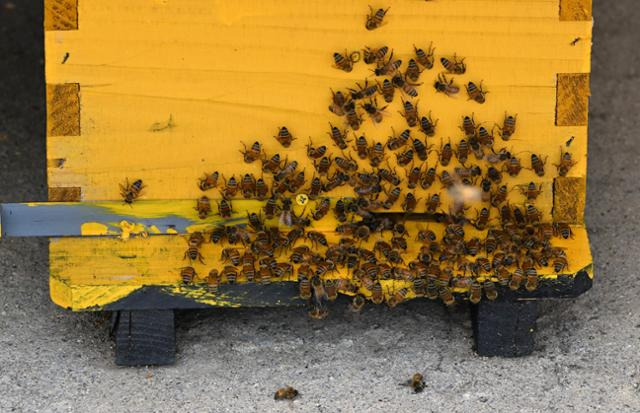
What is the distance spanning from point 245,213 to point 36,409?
1056 mm

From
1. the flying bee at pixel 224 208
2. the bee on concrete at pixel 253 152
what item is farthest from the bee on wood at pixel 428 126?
the flying bee at pixel 224 208

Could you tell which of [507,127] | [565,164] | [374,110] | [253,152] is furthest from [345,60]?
[565,164]

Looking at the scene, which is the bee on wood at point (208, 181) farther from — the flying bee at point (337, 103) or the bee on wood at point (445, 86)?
the bee on wood at point (445, 86)

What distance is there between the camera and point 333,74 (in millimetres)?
3643

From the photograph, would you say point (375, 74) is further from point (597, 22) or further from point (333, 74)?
point (597, 22)

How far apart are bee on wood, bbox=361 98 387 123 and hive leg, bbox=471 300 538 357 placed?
831mm

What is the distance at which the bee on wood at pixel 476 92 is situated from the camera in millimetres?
3619

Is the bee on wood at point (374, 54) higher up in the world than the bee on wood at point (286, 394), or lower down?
higher up

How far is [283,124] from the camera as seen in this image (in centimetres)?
367

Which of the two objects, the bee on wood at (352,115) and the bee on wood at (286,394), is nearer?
the bee on wood at (286,394)

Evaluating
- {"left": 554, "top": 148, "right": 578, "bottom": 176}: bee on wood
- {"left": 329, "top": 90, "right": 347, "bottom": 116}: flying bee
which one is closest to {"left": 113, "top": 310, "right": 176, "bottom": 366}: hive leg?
{"left": 329, "top": 90, "right": 347, "bottom": 116}: flying bee

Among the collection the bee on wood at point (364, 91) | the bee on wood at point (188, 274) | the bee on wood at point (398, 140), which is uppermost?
the bee on wood at point (364, 91)

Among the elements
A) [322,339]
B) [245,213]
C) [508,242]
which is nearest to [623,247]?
[508,242]

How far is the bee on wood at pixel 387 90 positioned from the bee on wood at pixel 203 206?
31.2 inches
